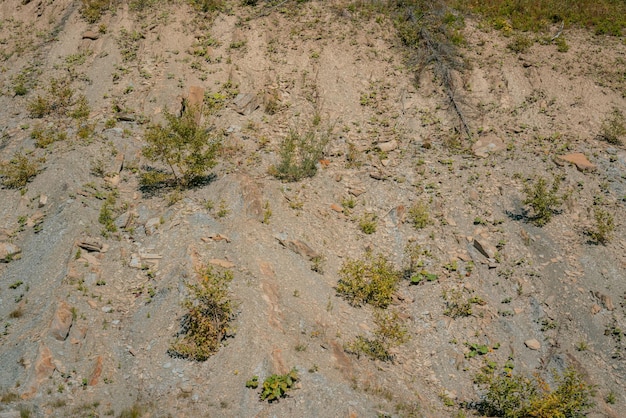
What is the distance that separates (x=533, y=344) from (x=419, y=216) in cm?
432

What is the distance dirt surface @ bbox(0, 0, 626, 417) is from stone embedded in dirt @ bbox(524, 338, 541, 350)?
7cm

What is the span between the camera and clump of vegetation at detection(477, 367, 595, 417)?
8609 mm

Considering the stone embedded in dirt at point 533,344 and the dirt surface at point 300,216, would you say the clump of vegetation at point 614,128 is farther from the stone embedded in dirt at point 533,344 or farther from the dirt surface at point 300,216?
the stone embedded in dirt at point 533,344

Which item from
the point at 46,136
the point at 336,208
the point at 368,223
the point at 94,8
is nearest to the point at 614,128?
the point at 368,223

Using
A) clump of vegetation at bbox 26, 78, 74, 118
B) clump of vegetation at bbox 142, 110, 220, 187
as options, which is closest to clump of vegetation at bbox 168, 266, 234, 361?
clump of vegetation at bbox 142, 110, 220, 187

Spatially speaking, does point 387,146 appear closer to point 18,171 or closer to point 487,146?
point 487,146

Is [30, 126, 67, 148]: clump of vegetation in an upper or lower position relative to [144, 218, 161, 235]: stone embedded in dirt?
upper

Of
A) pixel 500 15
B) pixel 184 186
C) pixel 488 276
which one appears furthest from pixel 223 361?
pixel 500 15

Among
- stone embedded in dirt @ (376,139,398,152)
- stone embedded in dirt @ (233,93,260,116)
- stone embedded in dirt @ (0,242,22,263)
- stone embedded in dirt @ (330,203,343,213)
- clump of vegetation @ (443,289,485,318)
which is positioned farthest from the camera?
stone embedded in dirt @ (233,93,260,116)

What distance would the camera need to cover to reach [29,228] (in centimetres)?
1209

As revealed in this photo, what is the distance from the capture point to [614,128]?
15258 millimetres

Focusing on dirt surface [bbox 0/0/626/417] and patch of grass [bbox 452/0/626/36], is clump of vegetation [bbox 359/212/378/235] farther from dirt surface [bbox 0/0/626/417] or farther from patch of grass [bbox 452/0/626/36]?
patch of grass [bbox 452/0/626/36]

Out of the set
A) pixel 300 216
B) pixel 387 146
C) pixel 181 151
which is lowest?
pixel 300 216

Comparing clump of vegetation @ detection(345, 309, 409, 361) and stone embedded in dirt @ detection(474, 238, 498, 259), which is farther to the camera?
stone embedded in dirt @ detection(474, 238, 498, 259)
